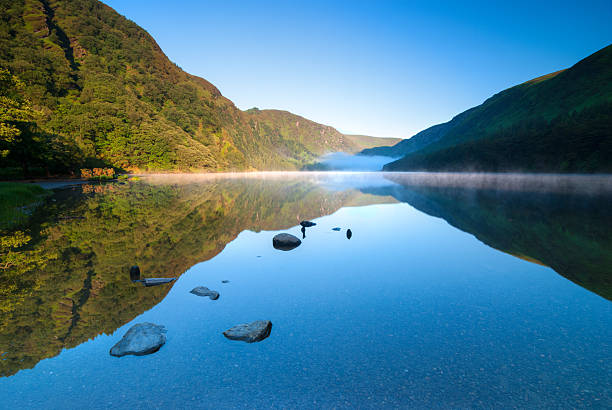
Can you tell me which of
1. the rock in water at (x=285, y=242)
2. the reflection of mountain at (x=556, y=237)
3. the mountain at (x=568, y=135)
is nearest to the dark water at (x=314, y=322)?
the reflection of mountain at (x=556, y=237)

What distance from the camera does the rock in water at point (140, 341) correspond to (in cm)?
569

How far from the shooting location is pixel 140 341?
232 inches

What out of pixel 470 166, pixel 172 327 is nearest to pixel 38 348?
pixel 172 327

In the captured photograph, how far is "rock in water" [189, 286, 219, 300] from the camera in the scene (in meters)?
8.45

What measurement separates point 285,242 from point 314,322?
25.7 ft

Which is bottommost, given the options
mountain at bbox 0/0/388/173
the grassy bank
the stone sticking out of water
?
the stone sticking out of water

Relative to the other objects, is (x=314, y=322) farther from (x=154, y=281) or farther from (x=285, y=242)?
(x=285, y=242)

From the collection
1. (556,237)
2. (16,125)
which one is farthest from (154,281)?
(16,125)

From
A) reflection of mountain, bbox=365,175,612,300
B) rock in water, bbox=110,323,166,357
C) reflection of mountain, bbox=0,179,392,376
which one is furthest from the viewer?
reflection of mountain, bbox=365,175,612,300

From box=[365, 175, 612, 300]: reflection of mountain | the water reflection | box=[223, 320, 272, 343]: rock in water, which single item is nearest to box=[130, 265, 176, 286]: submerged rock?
the water reflection

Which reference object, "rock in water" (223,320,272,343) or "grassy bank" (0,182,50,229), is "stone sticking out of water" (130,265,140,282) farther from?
"grassy bank" (0,182,50,229)

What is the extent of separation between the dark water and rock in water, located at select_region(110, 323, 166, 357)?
0.18 meters

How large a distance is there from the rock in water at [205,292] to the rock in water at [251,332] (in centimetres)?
228

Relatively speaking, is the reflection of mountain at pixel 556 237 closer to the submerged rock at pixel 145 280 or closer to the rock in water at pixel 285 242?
the rock in water at pixel 285 242
